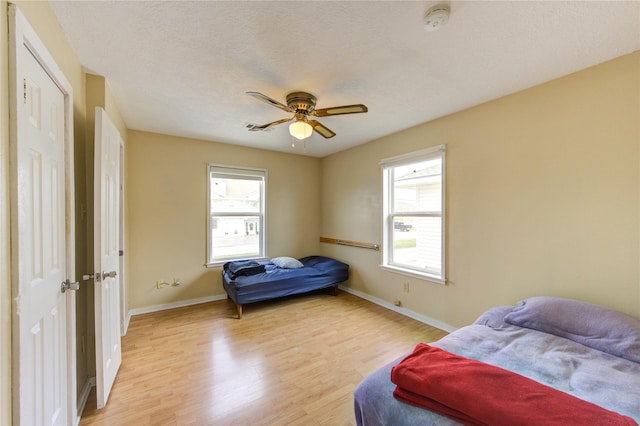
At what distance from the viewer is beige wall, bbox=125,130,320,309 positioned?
11.2ft

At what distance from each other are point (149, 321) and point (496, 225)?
4.05 metres

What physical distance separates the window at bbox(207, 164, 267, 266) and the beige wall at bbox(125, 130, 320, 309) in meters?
0.11

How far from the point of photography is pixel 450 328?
9.43 ft

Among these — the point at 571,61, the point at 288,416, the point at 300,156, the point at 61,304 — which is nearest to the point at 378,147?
the point at 300,156

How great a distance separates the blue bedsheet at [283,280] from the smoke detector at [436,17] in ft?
10.1

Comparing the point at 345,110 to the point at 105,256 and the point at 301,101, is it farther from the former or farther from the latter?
the point at 105,256

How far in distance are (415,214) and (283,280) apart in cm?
198

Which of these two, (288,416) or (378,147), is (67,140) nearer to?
(288,416)

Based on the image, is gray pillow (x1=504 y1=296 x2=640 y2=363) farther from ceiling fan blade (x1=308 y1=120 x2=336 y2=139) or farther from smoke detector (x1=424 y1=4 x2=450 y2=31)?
ceiling fan blade (x1=308 y1=120 x2=336 y2=139)

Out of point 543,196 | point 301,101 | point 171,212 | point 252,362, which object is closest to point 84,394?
point 252,362

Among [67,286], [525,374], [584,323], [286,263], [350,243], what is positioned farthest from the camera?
[350,243]

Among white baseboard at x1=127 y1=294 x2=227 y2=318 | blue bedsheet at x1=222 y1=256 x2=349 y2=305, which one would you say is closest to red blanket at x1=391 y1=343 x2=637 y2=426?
blue bedsheet at x1=222 y1=256 x2=349 y2=305

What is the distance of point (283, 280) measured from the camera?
3.59 metres

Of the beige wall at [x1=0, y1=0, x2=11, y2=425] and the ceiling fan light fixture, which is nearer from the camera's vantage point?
the beige wall at [x1=0, y1=0, x2=11, y2=425]
